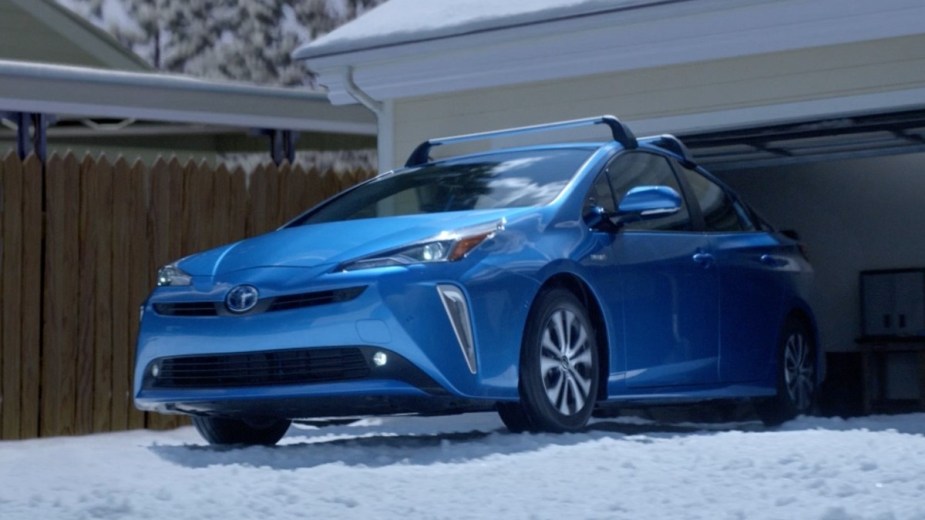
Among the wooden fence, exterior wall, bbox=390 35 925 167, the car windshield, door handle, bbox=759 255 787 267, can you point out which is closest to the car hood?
the car windshield

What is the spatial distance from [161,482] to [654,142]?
14.2 ft

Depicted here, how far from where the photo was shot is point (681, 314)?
9.05m

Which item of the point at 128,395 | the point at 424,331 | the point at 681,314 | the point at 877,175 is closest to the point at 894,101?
the point at 681,314

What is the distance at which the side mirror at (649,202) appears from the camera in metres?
8.45

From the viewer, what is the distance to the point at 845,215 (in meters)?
17.9

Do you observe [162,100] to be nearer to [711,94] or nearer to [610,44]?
[610,44]

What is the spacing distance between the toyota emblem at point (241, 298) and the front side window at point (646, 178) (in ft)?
6.93

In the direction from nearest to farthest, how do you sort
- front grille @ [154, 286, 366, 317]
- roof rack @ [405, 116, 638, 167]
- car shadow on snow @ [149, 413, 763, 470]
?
car shadow on snow @ [149, 413, 763, 470]
front grille @ [154, 286, 366, 317]
roof rack @ [405, 116, 638, 167]

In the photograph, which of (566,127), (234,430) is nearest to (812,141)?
(566,127)

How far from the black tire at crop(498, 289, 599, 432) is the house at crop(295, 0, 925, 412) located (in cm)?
364

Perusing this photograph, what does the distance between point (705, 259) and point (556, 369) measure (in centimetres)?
177

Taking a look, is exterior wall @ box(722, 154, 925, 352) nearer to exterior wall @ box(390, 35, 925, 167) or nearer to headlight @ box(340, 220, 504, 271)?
exterior wall @ box(390, 35, 925, 167)

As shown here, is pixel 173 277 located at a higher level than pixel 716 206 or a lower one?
lower

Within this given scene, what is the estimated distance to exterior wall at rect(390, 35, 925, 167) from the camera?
10773 millimetres
